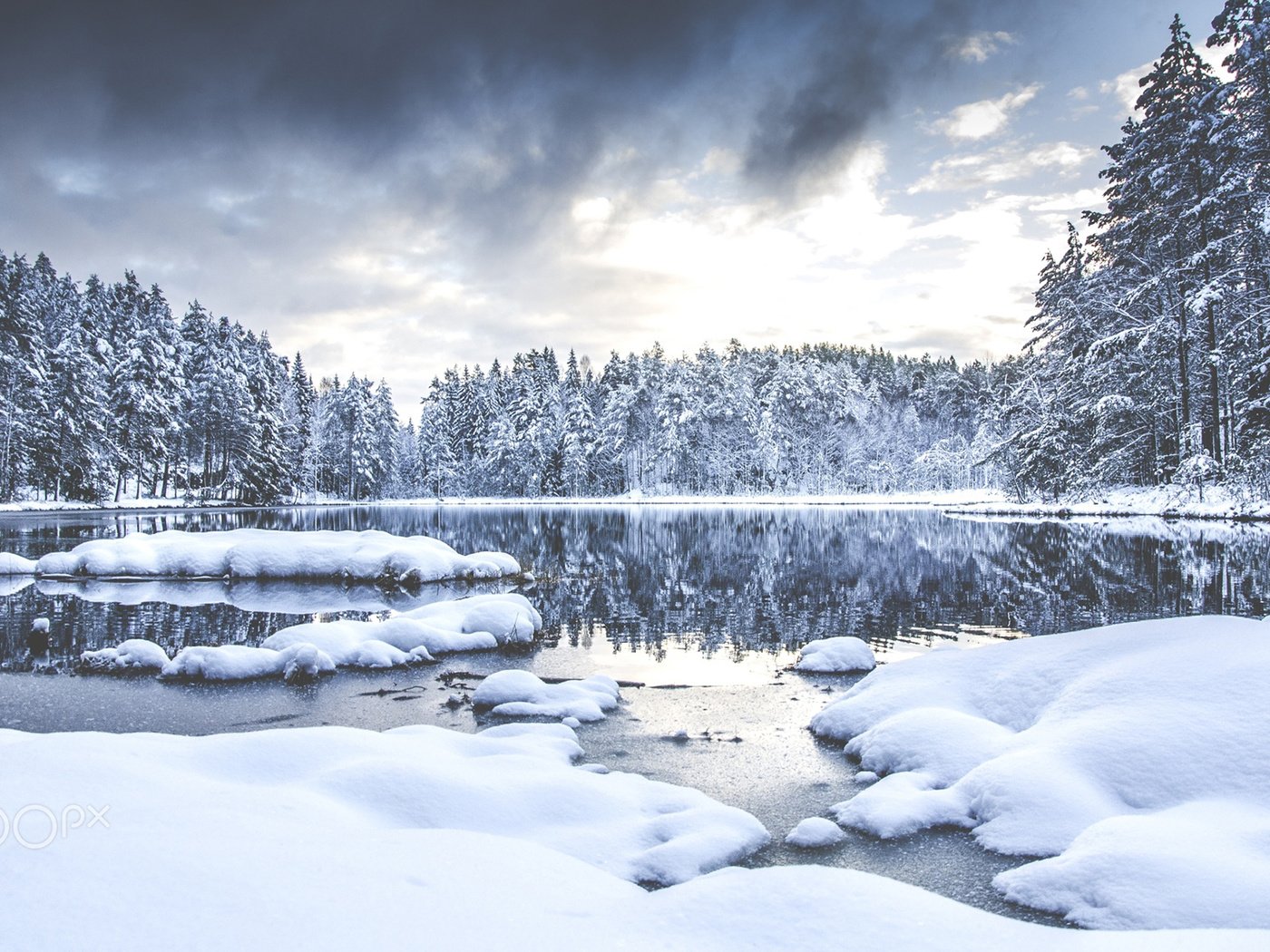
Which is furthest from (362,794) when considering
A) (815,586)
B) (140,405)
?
(140,405)

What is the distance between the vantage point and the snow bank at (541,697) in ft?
29.1

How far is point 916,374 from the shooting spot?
11006cm

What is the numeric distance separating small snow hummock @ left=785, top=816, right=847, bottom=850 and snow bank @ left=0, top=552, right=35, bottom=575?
25817 mm

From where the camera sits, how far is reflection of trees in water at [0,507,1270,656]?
47.9 ft

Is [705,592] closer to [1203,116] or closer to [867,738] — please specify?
[867,738]

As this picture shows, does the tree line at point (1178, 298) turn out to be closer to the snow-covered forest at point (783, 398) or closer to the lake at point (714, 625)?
the snow-covered forest at point (783, 398)

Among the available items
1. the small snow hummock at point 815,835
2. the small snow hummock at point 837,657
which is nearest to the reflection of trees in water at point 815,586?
the small snow hummock at point 837,657

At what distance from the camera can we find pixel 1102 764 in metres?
5.69

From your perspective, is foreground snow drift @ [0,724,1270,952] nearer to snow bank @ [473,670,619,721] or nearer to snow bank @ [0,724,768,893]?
snow bank @ [0,724,768,893]

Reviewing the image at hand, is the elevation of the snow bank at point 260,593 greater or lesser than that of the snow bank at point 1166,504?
lesser

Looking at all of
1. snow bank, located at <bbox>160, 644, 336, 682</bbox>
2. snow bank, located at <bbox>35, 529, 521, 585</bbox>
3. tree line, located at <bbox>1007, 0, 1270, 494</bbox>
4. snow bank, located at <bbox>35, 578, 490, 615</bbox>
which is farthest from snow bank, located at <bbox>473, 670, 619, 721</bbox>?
tree line, located at <bbox>1007, 0, 1270, 494</bbox>

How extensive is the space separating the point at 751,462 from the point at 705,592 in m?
63.8

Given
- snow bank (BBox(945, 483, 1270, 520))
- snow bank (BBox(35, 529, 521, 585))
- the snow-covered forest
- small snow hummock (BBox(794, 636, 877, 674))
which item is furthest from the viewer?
snow bank (BBox(945, 483, 1270, 520))

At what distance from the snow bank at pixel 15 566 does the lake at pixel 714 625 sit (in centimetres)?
84
